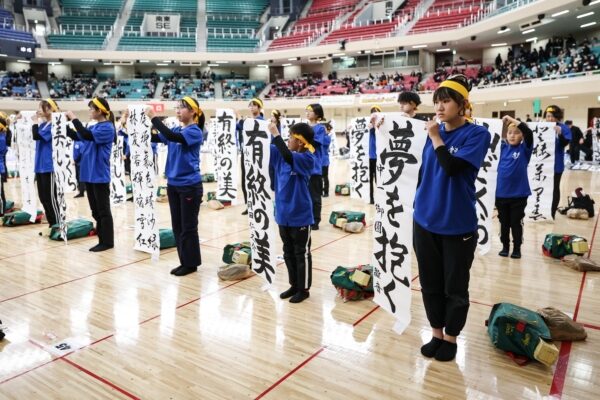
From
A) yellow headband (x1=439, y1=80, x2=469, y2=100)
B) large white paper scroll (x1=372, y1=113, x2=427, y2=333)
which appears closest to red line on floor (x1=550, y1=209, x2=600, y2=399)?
large white paper scroll (x1=372, y1=113, x2=427, y2=333)

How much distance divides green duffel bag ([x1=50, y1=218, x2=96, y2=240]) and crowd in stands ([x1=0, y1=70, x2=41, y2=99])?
87.2 ft

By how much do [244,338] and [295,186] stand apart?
4.17 ft

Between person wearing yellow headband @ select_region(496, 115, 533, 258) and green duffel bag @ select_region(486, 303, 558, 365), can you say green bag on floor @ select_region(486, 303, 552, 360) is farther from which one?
person wearing yellow headband @ select_region(496, 115, 533, 258)

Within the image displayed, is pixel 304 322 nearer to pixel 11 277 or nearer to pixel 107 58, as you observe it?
pixel 11 277

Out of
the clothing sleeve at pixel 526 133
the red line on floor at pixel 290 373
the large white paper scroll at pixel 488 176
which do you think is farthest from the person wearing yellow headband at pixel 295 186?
the clothing sleeve at pixel 526 133

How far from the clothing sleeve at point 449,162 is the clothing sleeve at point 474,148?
26mm

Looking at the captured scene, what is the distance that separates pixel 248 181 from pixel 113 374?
1.88m

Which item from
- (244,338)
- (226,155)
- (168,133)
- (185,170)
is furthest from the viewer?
(226,155)

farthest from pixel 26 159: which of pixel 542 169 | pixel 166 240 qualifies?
pixel 542 169

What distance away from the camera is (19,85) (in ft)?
96.3

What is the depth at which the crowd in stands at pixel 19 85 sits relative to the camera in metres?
28.0

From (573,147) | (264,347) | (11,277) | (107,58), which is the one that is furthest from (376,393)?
(107,58)

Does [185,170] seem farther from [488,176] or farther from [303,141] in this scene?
[488,176]

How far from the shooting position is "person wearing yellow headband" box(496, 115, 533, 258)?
4.84 metres
